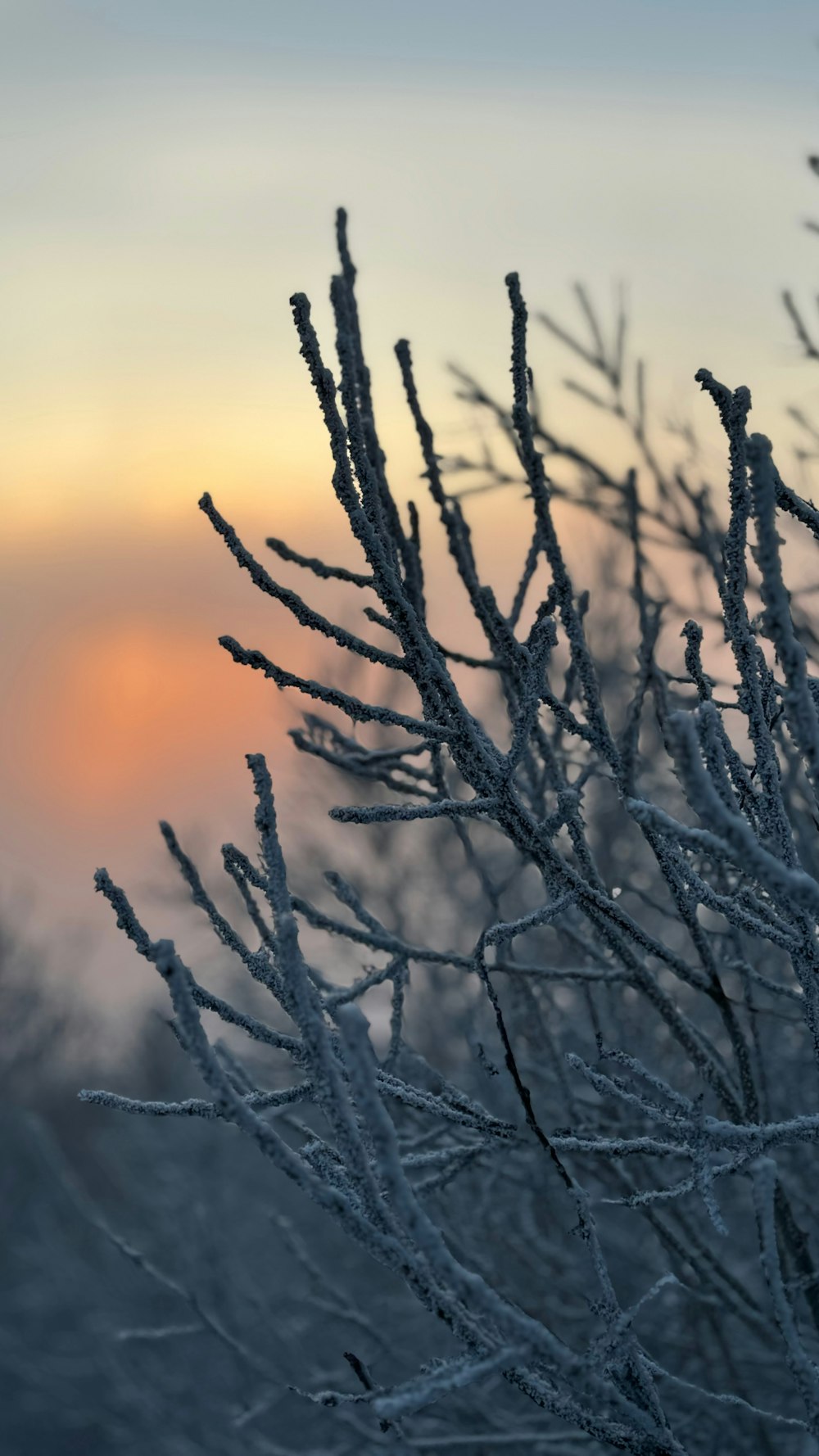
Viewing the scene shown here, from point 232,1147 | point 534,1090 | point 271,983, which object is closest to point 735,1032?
point 271,983

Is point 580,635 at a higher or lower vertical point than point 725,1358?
higher

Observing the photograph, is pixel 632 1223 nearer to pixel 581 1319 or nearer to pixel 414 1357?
pixel 414 1357

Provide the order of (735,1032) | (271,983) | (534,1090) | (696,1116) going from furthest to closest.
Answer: (534,1090)
(735,1032)
(271,983)
(696,1116)

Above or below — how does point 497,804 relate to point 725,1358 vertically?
above

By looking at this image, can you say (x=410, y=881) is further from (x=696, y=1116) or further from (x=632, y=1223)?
(x=696, y=1116)

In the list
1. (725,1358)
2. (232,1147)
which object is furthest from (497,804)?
(232,1147)

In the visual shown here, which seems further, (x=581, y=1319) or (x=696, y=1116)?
(x=581, y=1319)

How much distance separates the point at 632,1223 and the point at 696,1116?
28.5 feet

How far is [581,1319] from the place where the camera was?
17.1 ft

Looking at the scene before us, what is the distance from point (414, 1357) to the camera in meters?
8.52

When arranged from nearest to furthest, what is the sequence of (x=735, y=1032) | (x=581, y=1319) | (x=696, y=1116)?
(x=696, y=1116) → (x=735, y=1032) → (x=581, y=1319)

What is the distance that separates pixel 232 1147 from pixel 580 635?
78.9 ft

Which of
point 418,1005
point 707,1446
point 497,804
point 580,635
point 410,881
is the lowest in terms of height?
point 707,1446

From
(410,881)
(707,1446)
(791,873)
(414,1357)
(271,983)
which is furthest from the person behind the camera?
(410,881)
